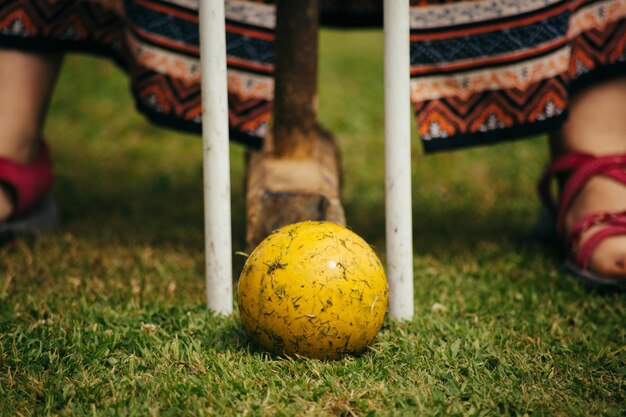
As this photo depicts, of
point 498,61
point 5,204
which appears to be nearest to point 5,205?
point 5,204

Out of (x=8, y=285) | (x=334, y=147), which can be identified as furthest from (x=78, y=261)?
(x=334, y=147)

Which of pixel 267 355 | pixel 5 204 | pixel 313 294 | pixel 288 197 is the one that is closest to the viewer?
pixel 313 294

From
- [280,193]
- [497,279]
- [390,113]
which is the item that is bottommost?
[497,279]

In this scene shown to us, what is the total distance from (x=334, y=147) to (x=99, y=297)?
0.98m

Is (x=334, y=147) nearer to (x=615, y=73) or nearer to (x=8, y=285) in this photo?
(x=615, y=73)

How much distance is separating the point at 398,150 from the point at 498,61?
645mm

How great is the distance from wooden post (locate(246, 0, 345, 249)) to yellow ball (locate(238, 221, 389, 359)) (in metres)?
0.39

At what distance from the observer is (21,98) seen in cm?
229

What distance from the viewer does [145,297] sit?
6.56 ft

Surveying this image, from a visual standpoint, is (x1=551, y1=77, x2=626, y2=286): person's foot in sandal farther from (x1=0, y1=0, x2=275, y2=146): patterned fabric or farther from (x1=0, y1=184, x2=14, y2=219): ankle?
(x1=0, y1=184, x2=14, y2=219): ankle

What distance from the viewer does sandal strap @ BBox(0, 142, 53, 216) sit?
2.27m

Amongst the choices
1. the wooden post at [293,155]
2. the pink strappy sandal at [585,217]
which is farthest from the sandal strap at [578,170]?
the wooden post at [293,155]

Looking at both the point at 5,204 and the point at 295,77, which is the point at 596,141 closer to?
the point at 295,77

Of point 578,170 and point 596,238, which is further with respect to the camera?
point 578,170
